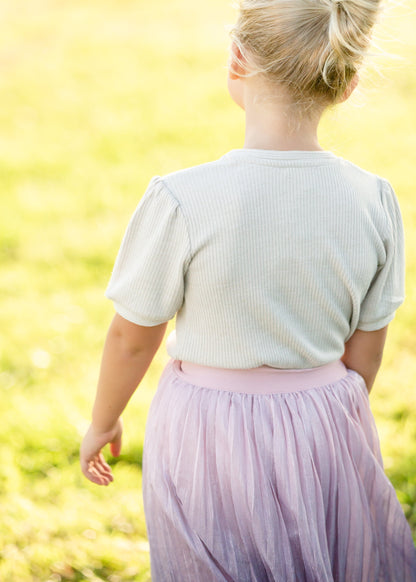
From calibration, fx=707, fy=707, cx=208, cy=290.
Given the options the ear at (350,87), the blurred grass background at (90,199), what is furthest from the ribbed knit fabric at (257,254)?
the blurred grass background at (90,199)

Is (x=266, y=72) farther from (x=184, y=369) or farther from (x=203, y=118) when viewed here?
(x=203, y=118)

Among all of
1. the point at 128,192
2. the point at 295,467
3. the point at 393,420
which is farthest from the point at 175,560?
the point at 128,192

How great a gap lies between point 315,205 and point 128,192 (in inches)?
161

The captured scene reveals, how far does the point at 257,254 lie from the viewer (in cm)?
138

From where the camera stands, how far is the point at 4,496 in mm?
2477

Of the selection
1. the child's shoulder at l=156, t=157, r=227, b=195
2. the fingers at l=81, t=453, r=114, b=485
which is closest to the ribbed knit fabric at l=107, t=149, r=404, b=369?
the child's shoulder at l=156, t=157, r=227, b=195

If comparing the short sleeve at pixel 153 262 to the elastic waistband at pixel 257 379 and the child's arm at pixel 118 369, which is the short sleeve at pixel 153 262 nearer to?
the child's arm at pixel 118 369

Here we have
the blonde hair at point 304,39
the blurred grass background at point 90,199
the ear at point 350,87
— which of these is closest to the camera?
the blonde hair at point 304,39

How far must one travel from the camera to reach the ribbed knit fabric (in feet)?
4.47

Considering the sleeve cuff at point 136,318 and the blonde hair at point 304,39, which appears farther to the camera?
the sleeve cuff at point 136,318

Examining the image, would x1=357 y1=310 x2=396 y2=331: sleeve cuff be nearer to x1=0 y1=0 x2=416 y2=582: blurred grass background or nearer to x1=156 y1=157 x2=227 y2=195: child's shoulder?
x1=0 y1=0 x2=416 y2=582: blurred grass background

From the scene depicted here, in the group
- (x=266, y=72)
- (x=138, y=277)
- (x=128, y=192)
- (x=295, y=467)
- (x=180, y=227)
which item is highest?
(x=266, y=72)

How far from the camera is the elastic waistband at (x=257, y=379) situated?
5.00 feet

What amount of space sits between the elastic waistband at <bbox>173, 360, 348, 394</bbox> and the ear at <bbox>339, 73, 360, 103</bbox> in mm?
581
